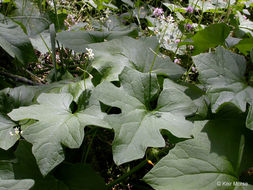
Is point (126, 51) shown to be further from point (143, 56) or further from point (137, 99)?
point (137, 99)

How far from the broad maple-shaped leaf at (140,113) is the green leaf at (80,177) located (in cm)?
25

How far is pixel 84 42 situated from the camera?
5.54 feet

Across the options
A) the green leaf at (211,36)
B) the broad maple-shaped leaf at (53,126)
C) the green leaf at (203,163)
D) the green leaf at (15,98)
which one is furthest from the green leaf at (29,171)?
the green leaf at (211,36)

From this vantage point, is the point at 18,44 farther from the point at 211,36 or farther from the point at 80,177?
the point at 211,36

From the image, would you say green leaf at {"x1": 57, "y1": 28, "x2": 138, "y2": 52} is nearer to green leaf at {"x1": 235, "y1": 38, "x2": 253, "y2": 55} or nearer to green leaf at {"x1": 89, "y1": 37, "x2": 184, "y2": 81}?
green leaf at {"x1": 89, "y1": 37, "x2": 184, "y2": 81}

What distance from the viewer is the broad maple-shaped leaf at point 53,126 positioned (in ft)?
3.34

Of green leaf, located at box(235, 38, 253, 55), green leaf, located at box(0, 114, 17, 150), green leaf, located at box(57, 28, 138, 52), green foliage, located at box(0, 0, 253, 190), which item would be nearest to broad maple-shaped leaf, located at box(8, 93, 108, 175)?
green foliage, located at box(0, 0, 253, 190)

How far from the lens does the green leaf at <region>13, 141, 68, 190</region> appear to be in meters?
1.13

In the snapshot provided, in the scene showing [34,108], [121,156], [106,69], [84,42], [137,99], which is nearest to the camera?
[121,156]

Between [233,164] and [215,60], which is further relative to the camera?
[215,60]

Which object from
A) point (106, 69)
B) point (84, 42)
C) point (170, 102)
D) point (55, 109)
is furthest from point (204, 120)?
point (84, 42)

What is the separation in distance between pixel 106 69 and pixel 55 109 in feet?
1.33

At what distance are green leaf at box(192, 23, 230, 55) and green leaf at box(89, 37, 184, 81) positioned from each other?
25cm

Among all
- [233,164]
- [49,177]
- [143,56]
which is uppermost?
[143,56]
